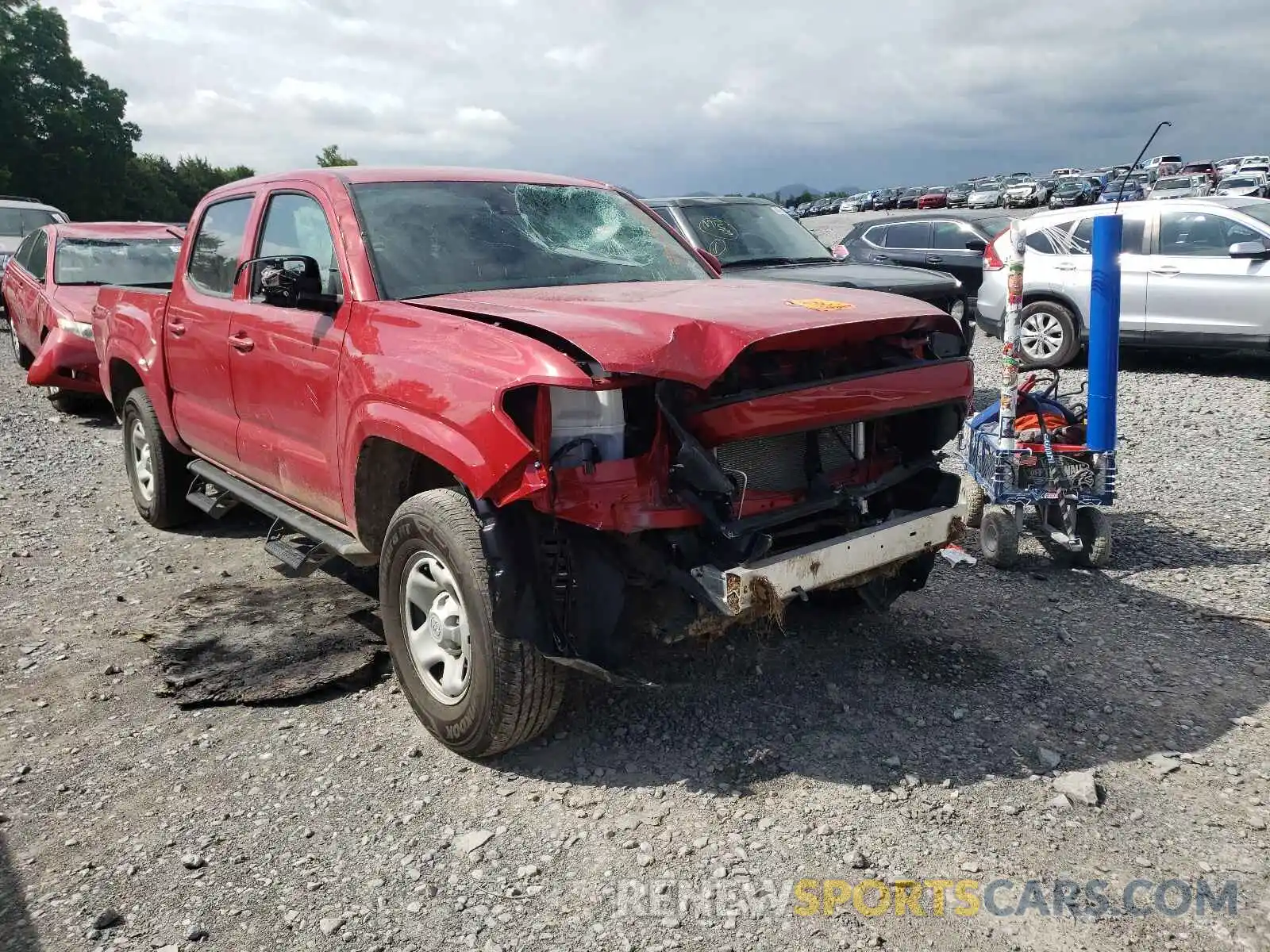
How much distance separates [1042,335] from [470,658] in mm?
9234

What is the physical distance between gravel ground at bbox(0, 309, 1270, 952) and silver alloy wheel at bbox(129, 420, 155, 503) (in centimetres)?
118

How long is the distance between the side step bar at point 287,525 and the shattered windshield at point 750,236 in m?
4.83

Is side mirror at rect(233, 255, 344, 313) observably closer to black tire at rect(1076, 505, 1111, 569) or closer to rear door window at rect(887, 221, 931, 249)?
black tire at rect(1076, 505, 1111, 569)

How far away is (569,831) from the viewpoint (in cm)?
299

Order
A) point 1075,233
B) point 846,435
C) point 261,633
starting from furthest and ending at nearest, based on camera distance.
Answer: point 1075,233
point 261,633
point 846,435

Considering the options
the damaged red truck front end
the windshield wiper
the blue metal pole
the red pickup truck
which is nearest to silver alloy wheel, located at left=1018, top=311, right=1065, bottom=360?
the windshield wiper

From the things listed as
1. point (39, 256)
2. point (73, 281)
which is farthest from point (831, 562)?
point (39, 256)

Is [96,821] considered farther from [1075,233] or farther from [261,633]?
[1075,233]

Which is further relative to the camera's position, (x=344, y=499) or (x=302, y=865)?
(x=344, y=499)

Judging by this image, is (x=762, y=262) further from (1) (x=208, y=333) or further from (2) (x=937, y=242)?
(2) (x=937, y=242)

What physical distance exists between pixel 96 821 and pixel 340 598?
1.80m

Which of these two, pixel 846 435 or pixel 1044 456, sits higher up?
pixel 846 435

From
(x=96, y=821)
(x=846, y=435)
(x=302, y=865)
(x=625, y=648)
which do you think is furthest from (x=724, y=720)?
(x=96, y=821)
